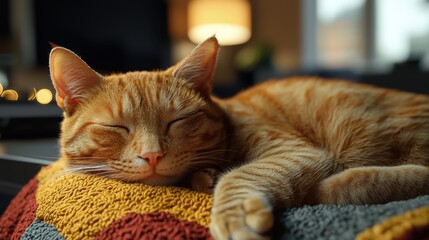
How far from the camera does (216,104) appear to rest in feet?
3.79

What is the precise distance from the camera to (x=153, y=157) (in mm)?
896

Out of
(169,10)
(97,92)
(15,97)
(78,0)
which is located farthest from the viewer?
(169,10)

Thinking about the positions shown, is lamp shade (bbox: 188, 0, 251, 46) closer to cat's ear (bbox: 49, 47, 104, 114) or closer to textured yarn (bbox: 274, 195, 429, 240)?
cat's ear (bbox: 49, 47, 104, 114)

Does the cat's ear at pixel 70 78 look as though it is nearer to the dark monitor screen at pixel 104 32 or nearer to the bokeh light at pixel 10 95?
the bokeh light at pixel 10 95

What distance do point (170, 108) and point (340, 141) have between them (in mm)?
490

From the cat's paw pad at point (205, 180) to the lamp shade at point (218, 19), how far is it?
315 centimetres

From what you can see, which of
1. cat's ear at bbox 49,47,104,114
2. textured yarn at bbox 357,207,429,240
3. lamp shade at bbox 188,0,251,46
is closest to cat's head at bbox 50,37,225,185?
cat's ear at bbox 49,47,104,114

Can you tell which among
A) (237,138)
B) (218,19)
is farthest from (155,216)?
(218,19)

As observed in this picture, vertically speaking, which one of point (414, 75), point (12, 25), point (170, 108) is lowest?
point (414, 75)

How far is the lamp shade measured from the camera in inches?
161

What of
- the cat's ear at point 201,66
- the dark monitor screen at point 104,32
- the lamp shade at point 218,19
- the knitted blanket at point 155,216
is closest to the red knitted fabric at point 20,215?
the knitted blanket at point 155,216

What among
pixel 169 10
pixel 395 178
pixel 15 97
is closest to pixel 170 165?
pixel 395 178

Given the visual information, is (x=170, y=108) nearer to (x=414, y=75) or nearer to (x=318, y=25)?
(x=414, y=75)

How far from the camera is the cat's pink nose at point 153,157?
893 mm
